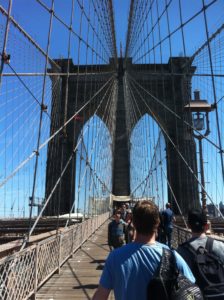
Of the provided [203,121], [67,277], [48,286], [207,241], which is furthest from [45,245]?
[203,121]

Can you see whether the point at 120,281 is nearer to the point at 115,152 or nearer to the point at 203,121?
the point at 203,121

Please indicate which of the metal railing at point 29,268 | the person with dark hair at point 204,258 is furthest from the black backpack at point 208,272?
the metal railing at point 29,268

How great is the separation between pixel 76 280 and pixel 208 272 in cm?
352

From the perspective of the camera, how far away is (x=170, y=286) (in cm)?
134

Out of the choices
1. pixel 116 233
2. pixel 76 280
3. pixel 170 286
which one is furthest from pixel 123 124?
pixel 170 286

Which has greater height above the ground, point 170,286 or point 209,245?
point 209,245

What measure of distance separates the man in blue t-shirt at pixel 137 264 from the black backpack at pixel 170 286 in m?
0.06

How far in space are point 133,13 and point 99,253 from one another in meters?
18.2

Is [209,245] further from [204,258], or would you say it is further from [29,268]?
[29,268]

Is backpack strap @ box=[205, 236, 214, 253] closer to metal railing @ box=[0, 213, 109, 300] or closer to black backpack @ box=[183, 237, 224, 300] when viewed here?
black backpack @ box=[183, 237, 224, 300]

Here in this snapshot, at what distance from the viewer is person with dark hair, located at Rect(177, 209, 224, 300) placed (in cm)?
173

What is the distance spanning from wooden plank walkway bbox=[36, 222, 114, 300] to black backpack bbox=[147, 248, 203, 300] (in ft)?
9.63

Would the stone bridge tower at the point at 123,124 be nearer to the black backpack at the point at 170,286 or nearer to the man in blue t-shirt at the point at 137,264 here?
the man in blue t-shirt at the point at 137,264

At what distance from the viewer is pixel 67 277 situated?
522cm
